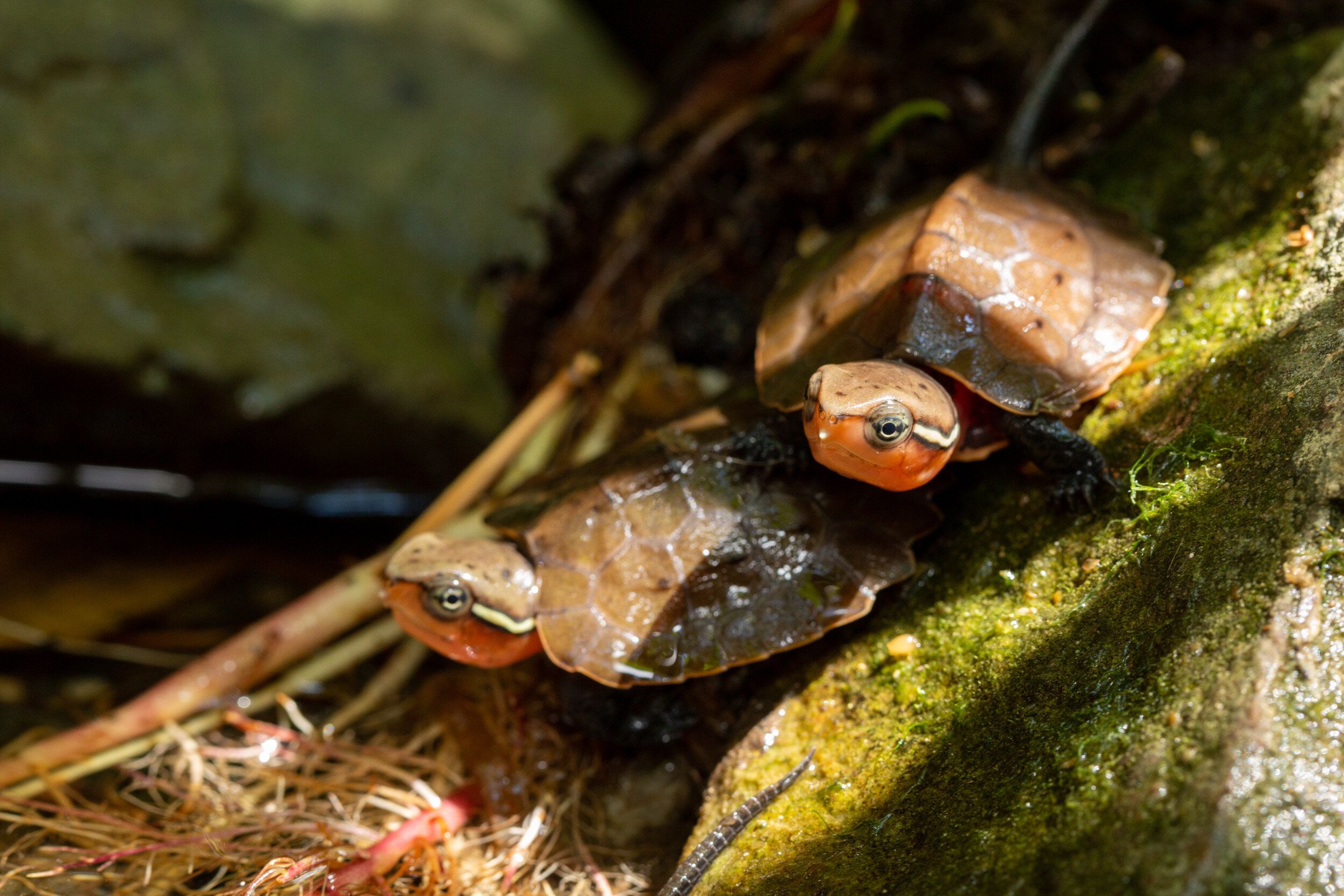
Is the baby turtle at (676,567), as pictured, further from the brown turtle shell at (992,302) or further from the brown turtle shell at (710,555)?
the brown turtle shell at (992,302)

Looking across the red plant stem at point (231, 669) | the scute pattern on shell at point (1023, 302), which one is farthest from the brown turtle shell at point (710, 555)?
the red plant stem at point (231, 669)

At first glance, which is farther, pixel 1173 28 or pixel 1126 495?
pixel 1173 28

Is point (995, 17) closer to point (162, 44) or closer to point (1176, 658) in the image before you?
point (1176, 658)

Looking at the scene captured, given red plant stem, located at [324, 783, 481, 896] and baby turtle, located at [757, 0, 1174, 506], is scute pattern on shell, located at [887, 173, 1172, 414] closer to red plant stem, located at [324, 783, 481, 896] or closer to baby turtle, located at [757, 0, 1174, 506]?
baby turtle, located at [757, 0, 1174, 506]

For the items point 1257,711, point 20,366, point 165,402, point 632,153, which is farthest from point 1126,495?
point 20,366

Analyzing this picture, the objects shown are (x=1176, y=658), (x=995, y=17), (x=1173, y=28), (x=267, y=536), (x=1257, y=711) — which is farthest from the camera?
(x=267, y=536)

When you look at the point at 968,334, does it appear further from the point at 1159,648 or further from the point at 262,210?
the point at 262,210

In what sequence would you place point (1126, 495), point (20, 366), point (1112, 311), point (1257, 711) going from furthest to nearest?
1. point (20, 366)
2. point (1112, 311)
3. point (1126, 495)
4. point (1257, 711)
